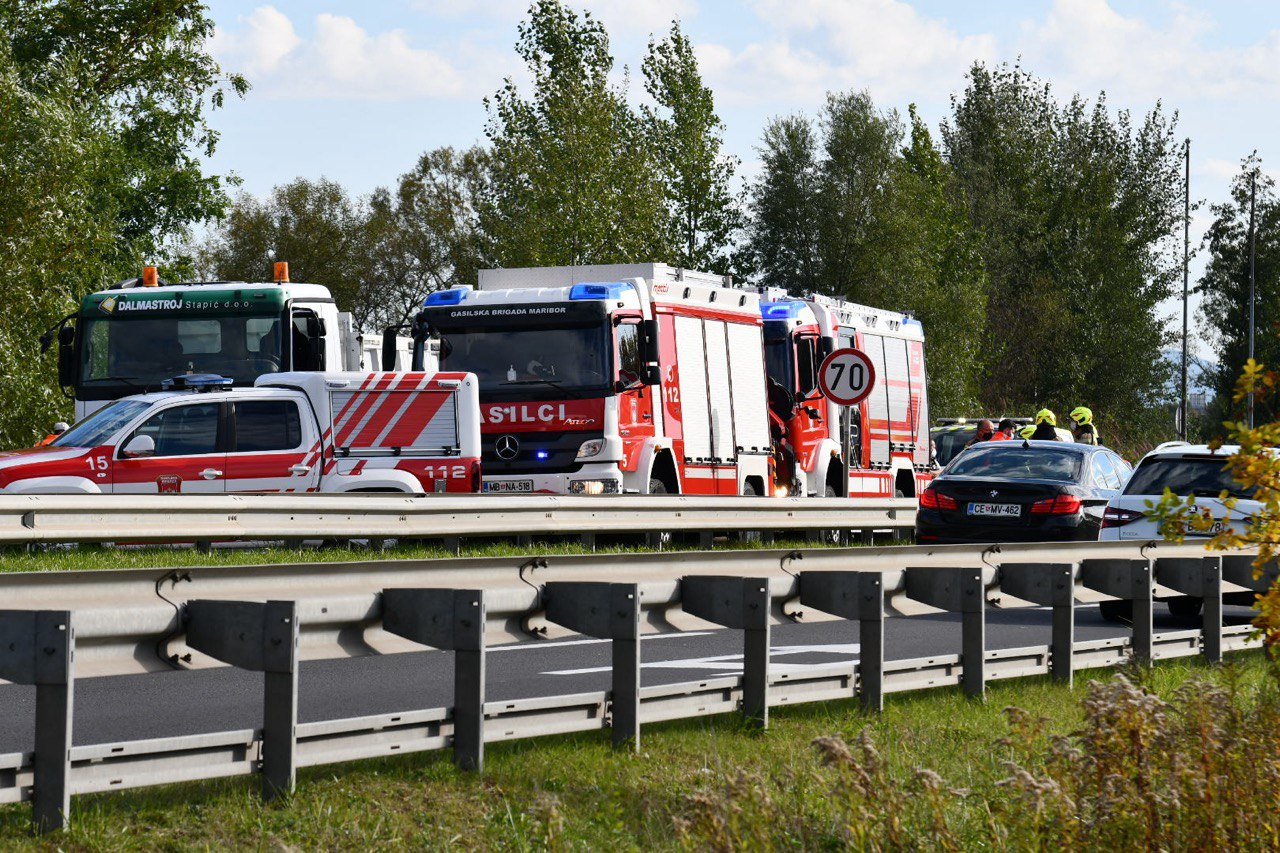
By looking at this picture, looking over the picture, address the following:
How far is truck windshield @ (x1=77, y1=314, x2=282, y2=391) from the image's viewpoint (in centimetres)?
→ 2216

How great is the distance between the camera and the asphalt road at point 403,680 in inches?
349

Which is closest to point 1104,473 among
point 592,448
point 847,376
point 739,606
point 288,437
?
point 847,376

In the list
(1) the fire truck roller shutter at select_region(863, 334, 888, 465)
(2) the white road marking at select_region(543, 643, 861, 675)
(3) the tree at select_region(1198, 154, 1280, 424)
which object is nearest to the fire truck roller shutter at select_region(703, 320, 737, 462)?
(1) the fire truck roller shutter at select_region(863, 334, 888, 465)

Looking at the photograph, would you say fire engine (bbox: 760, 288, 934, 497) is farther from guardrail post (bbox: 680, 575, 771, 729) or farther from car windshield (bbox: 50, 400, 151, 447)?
guardrail post (bbox: 680, 575, 771, 729)

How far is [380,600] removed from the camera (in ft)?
22.8

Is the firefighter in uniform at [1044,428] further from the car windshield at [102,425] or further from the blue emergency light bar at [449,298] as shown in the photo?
the car windshield at [102,425]

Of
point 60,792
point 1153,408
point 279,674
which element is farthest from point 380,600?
point 1153,408

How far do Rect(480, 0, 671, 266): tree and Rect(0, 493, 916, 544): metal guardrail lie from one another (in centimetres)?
2053

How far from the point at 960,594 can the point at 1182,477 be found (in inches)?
312

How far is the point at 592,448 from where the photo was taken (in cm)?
2167

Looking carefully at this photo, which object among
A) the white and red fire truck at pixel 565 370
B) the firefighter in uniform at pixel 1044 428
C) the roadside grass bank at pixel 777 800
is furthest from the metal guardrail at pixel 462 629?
the firefighter in uniform at pixel 1044 428

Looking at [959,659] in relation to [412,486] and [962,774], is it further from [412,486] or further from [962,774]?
[412,486]

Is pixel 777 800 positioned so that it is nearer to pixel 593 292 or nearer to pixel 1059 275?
pixel 593 292

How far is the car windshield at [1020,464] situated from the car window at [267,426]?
664cm
